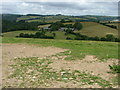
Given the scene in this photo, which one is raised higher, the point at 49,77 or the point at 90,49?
the point at 90,49

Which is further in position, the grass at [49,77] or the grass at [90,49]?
the grass at [90,49]

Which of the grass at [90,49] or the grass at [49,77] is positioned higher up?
the grass at [90,49]

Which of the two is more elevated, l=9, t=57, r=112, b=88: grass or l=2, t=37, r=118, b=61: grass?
l=2, t=37, r=118, b=61: grass

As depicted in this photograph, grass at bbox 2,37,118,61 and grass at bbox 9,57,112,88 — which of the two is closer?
grass at bbox 9,57,112,88

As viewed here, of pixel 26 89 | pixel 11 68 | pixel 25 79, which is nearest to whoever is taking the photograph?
pixel 26 89

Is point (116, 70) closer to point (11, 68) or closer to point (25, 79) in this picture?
point (25, 79)

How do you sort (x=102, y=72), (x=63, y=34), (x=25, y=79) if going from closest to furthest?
(x=25, y=79) → (x=102, y=72) → (x=63, y=34)

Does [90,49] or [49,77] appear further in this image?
[90,49]

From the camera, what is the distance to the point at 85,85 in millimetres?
6676

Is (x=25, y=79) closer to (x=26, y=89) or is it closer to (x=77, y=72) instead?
(x=26, y=89)

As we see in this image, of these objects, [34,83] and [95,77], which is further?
[95,77]

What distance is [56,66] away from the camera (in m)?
9.91

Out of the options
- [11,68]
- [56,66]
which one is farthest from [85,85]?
[11,68]

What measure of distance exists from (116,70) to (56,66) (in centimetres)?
340
